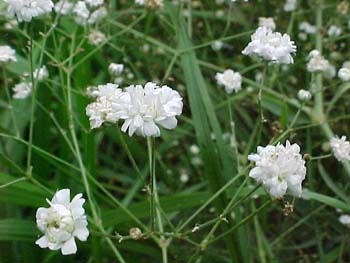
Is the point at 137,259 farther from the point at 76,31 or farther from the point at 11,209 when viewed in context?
the point at 76,31

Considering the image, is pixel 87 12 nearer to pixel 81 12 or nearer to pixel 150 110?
pixel 81 12

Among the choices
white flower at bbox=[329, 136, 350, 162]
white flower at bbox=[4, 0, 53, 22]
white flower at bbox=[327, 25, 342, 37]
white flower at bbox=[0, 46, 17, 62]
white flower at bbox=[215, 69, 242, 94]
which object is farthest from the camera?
white flower at bbox=[327, 25, 342, 37]

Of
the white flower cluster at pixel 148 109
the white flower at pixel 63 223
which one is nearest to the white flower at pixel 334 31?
the white flower cluster at pixel 148 109

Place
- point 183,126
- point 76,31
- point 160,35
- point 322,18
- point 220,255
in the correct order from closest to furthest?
point 220,255 → point 76,31 → point 183,126 → point 322,18 → point 160,35

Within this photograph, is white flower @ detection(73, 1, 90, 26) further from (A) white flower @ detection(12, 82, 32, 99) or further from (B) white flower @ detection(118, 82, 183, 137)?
(B) white flower @ detection(118, 82, 183, 137)

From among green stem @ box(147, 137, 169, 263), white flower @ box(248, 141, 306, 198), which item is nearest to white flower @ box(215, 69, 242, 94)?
green stem @ box(147, 137, 169, 263)

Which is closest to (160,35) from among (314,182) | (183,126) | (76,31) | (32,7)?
(183,126)

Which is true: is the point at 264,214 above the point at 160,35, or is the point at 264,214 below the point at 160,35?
below
